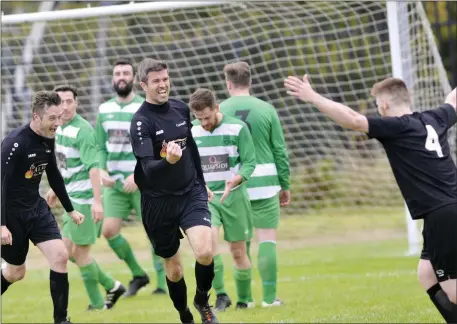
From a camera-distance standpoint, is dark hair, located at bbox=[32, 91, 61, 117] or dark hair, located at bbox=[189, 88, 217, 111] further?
dark hair, located at bbox=[189, 88, 217, 111]

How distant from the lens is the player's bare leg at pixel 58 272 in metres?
8.55

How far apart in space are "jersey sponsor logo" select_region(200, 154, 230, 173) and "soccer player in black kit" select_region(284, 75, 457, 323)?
105 inches

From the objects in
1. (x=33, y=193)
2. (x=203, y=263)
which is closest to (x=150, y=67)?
(x=33, y=193)

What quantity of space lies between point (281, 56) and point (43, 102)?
285 inches

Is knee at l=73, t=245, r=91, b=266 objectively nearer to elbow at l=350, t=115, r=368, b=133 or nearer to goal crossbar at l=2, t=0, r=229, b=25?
goal crossbar at l=2, t=0, r=229, b=25

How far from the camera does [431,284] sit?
24.3ft

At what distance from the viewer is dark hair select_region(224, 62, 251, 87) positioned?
9.91 metres

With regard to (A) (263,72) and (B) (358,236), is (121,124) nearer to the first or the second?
(A) (263,72)

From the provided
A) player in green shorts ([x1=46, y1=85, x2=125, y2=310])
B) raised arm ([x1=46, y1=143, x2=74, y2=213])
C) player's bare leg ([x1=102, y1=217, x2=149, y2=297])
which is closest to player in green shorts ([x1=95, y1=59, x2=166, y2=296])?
player's bare leg ([x1=102, y1=217, x2=149, y2=297])

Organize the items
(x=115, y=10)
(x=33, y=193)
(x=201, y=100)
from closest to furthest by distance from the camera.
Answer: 1. (x=33, y=193)
2. (x=201, y=100)
3. (x=115, y=10)

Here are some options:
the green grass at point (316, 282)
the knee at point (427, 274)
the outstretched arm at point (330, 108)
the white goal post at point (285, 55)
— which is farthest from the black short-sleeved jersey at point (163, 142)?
the white goal post at point (285, 55)

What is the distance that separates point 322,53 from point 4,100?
245 inches

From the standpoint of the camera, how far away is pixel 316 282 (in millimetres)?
12172

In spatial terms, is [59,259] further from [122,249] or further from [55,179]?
[122,249]
